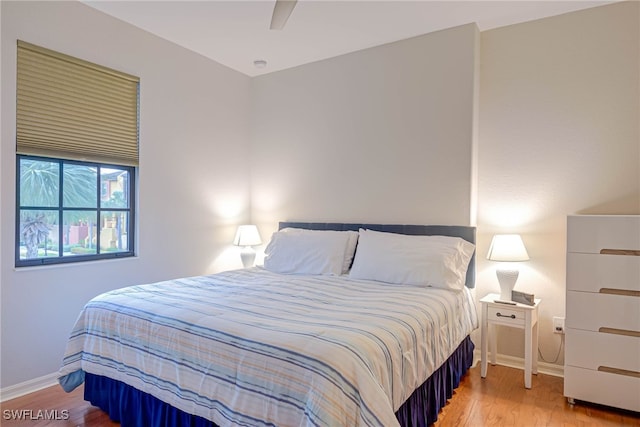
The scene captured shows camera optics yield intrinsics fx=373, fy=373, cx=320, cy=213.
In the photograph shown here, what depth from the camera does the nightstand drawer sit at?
2590 millimetres

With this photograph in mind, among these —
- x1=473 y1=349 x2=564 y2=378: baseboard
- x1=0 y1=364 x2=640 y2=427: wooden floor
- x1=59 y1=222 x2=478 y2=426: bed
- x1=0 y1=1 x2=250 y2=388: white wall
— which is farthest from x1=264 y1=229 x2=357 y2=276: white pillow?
x1=473 y1=349 x2=564 y2=378: baseboard

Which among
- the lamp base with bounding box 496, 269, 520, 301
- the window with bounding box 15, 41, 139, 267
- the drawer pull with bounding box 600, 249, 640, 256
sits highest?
the window with bounding box 15, 41, 139, 267

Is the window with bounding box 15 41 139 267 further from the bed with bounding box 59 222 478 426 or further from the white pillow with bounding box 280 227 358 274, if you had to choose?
the white pillow with bounding box 280 227 358 274

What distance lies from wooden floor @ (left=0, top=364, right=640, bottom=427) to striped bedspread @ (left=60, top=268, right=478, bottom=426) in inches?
8.6

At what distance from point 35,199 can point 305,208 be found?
220 cm

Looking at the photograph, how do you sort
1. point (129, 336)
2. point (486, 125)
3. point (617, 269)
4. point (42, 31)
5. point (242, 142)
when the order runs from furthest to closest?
point (242, 142) → point (486, 125) → point (42, 31) → point (617, 269) → point (129, 336)

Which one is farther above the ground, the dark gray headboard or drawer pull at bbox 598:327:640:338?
the dark gray headboard

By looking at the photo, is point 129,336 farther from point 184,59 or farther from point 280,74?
point 280,74

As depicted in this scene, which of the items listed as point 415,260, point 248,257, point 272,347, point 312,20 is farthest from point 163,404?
point 312,20

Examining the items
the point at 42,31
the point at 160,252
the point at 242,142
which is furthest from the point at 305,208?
the point at 42,31

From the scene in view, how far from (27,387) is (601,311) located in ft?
12.0

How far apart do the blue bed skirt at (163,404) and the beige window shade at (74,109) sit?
1.56 metres

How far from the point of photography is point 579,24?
2717 millimetres

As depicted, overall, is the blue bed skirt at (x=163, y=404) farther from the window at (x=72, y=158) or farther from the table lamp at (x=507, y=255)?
the window at (x=72, y=158)
